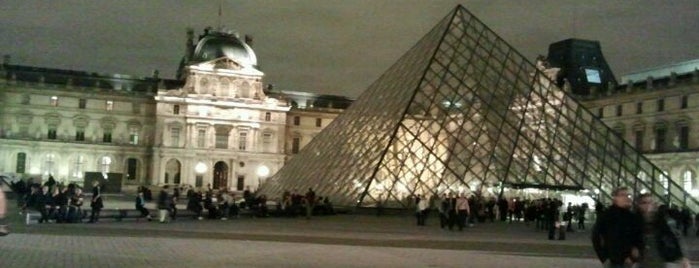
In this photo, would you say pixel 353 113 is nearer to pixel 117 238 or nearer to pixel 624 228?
pixel 117 238

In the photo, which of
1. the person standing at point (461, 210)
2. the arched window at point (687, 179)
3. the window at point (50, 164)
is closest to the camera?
the person standing at point (461, 210)

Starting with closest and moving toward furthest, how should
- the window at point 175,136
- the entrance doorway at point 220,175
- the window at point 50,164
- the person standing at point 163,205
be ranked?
the person standing at point 163,205, the window at point 50,164, the window at point 175,136, the entrance doorway at point 220,175

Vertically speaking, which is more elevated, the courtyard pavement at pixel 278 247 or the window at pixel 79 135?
the window at pixel 79 135

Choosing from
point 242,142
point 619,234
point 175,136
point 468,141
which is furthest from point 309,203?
point 242,142

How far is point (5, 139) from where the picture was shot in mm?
66812

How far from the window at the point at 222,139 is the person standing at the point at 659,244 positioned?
6739 centimetres

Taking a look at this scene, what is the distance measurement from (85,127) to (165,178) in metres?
8.18

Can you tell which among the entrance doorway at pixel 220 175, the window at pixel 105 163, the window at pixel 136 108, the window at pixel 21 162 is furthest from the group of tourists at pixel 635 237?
the window at pixel 136 108

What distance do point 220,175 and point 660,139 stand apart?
37230 mm

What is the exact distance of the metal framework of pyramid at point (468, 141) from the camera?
25828 millimetres

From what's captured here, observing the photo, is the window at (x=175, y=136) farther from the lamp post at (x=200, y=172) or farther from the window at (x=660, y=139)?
the window at (x=660, y=139)

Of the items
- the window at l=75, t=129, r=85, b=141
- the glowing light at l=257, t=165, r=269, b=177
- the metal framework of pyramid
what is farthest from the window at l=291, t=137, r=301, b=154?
the metal framework of pyramid

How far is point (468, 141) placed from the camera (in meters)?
26.8

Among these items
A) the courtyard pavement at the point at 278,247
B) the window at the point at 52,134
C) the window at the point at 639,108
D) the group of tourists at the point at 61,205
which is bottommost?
the courtyard pavement at the point at 278,247
